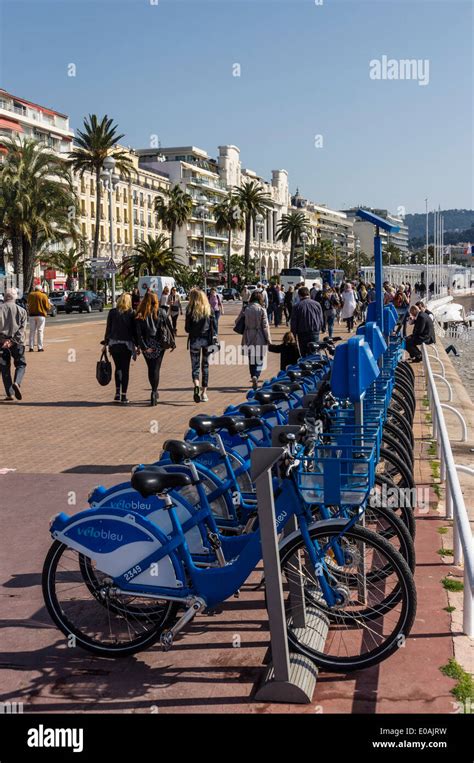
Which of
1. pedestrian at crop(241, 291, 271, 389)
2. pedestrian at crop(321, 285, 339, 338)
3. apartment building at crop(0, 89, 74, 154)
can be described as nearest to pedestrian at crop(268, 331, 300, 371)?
pedestrian at crop(241, 291, 271, 389)

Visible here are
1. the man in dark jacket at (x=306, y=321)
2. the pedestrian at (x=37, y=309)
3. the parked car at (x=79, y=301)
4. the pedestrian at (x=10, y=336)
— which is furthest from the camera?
the parked car at (x=79, y=301)

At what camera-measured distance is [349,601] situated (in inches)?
173

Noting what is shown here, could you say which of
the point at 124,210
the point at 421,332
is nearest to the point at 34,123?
the point at 124,210

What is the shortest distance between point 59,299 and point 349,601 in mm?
52022

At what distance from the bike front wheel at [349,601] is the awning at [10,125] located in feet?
255

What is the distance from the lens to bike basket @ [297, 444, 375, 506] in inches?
161

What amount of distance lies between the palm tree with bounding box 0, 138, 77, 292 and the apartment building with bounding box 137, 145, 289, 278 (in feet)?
176

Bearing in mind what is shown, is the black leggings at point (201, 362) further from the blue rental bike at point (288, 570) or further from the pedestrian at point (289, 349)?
the blue rental bike at point (288, 570)

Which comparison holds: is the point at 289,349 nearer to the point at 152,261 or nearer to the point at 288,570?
the point at 288,570

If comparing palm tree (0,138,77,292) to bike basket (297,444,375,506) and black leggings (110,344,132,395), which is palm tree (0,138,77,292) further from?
bike basket (297,444,375,506)

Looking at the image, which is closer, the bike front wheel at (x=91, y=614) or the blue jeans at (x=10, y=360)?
the bike front wheel at (x=91, y=614)

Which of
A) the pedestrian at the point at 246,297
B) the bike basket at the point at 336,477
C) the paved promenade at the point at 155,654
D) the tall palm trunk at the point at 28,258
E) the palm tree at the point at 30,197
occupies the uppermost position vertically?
the palm tree at the point at 30,197

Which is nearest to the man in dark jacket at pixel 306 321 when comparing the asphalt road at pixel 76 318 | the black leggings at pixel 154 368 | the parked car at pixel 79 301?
the black leggings at pixel 154 368

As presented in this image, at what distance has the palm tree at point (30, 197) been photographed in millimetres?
49625
